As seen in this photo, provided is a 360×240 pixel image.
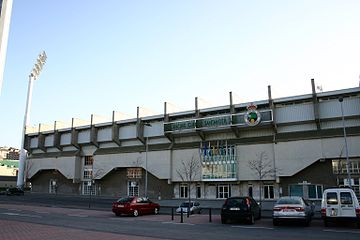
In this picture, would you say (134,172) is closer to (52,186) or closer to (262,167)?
→ (262,167)

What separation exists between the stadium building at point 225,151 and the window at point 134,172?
0.55ft

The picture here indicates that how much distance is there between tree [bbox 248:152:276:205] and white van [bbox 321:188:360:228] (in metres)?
26.0

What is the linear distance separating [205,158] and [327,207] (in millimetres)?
32764

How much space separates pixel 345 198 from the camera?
51.0 ft

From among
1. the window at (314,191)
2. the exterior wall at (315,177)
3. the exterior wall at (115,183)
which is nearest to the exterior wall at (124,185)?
the exterior wall at (115,183)

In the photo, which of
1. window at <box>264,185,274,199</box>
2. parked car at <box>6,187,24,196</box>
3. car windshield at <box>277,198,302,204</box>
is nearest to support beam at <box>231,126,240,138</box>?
window at <box>264,185,274,199</box>

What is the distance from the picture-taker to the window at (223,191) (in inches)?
1843

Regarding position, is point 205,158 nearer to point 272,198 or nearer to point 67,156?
point 272,198

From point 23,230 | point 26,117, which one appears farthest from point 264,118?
point 26,117

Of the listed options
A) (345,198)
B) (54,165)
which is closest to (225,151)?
(345,198)

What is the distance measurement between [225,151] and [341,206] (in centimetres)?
3186

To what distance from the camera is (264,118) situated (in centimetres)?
4303

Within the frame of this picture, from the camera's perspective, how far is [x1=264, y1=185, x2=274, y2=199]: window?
4359cm

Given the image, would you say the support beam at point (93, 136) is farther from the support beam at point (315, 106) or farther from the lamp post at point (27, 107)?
the support beam at point (315, 106)
